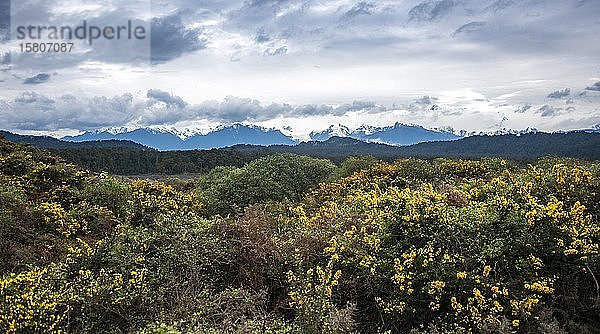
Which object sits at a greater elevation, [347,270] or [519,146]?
[347,270]

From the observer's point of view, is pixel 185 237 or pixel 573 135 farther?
pixel 573 135

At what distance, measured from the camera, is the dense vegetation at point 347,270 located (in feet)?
19.7

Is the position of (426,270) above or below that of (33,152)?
below

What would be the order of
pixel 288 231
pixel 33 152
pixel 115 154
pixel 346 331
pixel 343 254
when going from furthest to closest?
pixel 115 154
pixel 33 152
pixel 288 231
pixel 343 254
pixel 346 331

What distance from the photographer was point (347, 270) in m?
7.14

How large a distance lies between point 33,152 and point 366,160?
12.6m

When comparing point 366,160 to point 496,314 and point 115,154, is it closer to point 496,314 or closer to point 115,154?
point 496,314

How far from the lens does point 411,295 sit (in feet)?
21.2

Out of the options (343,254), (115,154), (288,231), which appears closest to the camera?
(343,254)

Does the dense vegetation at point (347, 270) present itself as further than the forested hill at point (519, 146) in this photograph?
No

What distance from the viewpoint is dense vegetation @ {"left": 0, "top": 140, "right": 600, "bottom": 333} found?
19.7 ft

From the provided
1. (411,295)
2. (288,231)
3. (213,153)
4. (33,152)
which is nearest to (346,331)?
(411,295)

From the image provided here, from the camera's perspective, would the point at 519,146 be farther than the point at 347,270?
Yes

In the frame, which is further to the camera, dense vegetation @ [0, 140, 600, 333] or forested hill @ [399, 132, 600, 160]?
forested hill @ [399, 132, 600, 160]
